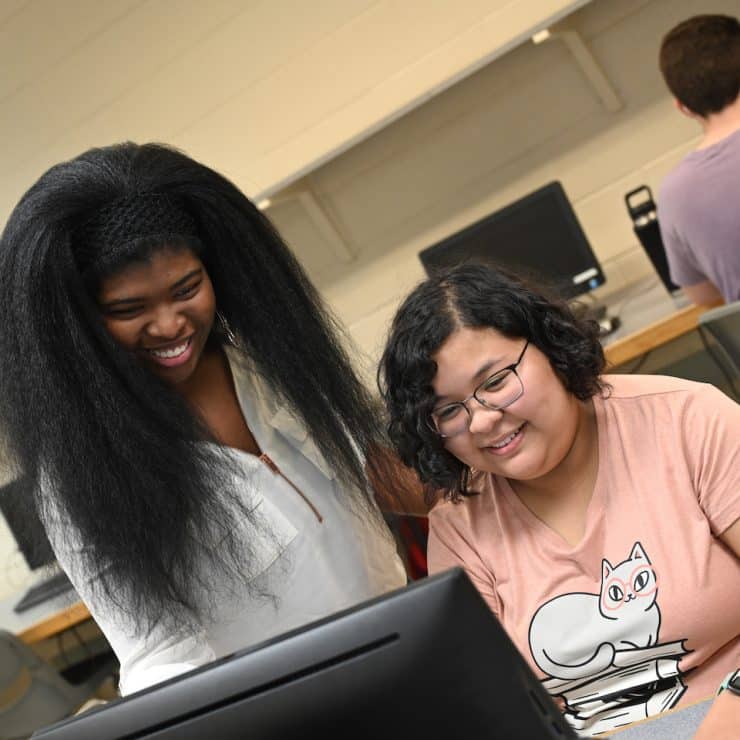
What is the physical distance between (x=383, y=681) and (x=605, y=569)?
0.61 meters

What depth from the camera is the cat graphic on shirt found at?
1.31 meters

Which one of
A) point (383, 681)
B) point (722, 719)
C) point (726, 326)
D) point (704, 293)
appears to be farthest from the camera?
point (704, 293)

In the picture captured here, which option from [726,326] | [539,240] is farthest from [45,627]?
[726,326]

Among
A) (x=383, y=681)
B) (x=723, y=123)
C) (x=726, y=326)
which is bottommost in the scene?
(x=726, y=326)

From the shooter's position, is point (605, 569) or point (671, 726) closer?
point (671, 726)

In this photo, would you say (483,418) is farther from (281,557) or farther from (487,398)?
(281,557)

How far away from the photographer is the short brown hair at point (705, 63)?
2.48 m

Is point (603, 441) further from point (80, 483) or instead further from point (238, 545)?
point (80, 483)

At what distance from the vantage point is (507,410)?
1.36 meters

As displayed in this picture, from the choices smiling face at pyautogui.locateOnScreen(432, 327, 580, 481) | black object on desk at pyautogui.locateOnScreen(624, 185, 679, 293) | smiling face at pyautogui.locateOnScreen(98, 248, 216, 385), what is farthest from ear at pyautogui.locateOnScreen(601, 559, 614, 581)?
black object on desk at pyautogui.locateOnScreen(624, 185, 679, 293)

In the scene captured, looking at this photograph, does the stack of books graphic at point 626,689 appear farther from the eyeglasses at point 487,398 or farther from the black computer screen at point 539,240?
the black computer screen at point 539,240

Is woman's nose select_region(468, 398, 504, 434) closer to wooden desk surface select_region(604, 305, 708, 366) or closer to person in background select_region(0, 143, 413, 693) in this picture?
person in background select_region(0, 143, 413, 693)

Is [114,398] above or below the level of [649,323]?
above

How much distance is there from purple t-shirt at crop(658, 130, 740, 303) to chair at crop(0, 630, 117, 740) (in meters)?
2.25
